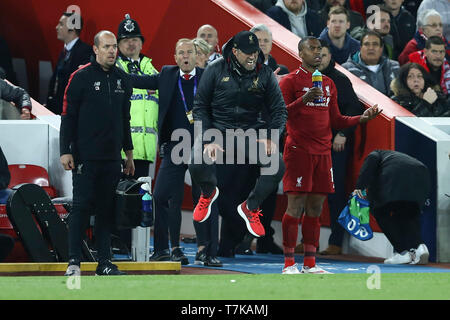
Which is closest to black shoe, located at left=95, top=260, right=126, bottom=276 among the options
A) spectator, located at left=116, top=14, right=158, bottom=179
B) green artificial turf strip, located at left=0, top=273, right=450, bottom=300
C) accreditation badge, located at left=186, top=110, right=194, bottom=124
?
green artificial turf strip, located at left=0, top=273, right=450, bottom=300

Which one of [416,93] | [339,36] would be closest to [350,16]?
[339,36]

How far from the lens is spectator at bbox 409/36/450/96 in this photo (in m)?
13.3

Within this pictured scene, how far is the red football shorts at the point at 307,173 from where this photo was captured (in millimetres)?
10016

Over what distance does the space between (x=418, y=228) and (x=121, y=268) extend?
355 centimetres

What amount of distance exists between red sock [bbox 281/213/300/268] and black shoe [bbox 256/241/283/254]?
7.71 ft

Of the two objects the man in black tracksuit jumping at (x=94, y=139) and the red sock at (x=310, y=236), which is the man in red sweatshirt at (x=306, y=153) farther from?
the man in black tracksuit jumping at (x=94, y=139)

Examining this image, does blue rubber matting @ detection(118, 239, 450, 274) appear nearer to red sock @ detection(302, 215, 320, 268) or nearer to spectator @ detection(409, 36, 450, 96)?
red sock @ detection(302, 215, 320, 268)

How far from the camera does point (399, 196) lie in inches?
459

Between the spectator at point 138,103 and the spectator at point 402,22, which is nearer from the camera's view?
the spectator at point 138,103

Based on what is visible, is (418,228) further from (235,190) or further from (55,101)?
(55,101)

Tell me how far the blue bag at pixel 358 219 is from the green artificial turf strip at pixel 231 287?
2.19m

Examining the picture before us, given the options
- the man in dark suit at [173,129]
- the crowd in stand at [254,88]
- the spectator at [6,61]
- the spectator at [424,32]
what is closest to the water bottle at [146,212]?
the crowd in stand at [254,88]

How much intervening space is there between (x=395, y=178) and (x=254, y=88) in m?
2.69
